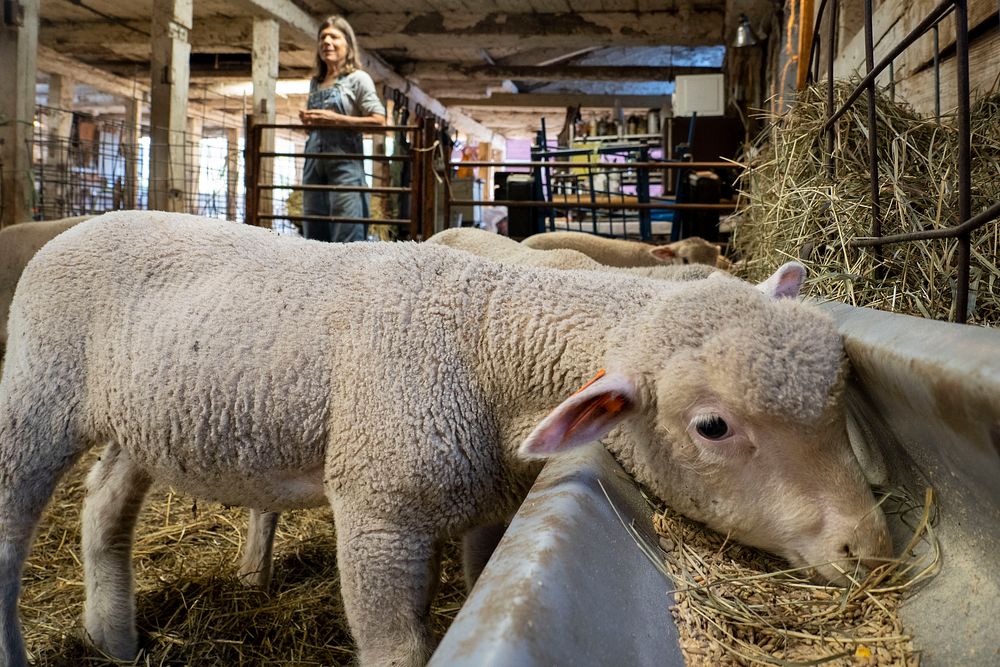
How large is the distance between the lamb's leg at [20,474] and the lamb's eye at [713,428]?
164 cm

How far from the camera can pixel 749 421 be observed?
140 centimetres

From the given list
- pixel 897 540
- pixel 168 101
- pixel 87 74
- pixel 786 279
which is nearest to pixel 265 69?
pixel 168 101

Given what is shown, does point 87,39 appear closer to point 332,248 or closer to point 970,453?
point 332,248

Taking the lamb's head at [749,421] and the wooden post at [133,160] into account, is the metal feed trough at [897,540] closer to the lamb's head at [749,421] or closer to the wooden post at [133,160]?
the lamb's head at [749,421]

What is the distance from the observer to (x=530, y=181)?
654cm

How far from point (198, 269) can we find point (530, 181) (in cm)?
473

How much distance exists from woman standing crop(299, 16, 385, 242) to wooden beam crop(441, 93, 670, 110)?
29.5ft

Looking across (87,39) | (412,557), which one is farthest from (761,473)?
(87,39)

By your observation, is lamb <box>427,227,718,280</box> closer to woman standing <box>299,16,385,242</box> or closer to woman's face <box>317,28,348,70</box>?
woman standing <box>299,16,385,242</box>

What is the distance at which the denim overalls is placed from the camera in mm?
5703

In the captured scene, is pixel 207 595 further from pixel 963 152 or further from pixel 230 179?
pixel 230 179

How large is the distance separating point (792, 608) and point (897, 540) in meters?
0.27

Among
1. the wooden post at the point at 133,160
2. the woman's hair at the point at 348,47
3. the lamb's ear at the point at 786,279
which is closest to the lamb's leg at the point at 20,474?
the lamb's ear at the point at 786,279

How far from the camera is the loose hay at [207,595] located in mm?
2320
